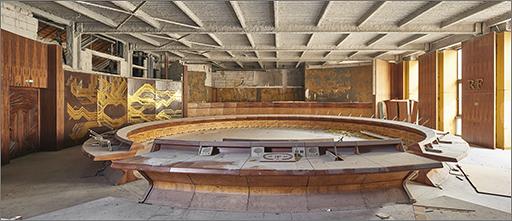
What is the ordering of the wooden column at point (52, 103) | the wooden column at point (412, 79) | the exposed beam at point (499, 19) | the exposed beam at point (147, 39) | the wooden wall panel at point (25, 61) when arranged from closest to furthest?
the wooden wall panel at point (25, 61) → the exposed beam at point (499, 19) → the wooden column at point (52, 103) → the exposed beam at point (147, 39) → the wooden column at point (412, 79)

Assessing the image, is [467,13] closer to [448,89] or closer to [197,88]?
[448,89]

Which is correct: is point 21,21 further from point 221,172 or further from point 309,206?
point 309,206

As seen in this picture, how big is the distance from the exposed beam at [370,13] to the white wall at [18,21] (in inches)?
280

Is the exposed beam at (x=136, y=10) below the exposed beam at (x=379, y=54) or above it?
below

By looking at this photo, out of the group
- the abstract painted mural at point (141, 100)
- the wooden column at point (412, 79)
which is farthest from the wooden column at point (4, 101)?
the wooden column at point (412, 79)

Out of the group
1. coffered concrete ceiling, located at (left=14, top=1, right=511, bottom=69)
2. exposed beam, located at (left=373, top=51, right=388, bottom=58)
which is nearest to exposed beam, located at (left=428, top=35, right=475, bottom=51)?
coffered concrete ceiling, located at (left=14, top=1, right=511, bottom=69)

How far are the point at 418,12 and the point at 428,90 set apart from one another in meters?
4.41

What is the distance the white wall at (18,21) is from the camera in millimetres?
5379

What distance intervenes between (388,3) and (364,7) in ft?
1.51

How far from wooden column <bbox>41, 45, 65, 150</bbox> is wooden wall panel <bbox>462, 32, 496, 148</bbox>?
994 centimetres

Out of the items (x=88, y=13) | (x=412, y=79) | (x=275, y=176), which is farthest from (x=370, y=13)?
(x=412, y=79)

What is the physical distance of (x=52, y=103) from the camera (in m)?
6.49

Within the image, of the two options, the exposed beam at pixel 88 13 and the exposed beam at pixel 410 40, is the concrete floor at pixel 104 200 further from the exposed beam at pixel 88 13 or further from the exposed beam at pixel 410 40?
the exposed beam at pixel 410 40

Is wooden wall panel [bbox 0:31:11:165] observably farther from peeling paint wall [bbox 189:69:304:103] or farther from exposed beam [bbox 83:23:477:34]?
peeling paint wall [bbox 189:69:304:103]
